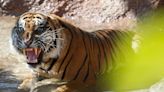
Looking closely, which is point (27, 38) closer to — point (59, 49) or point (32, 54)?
point (32, 54)

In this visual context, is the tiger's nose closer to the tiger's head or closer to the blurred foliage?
the tiger's head

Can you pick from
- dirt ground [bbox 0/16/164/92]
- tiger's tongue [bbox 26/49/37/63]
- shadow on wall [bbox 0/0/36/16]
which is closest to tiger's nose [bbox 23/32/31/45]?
tiger's tongue [bbox 26/49/37/63]

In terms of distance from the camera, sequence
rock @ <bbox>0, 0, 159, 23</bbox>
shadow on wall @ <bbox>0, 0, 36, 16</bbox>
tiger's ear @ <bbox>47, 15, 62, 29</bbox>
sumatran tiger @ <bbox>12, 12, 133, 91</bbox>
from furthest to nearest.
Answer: shadow on wall @ <bbox>0, 0, 36, 16</bbox>, rock @ <bbox>0, 0, 159, 23</bbox>, tiger's ear @ <bbox>47, 15, 62, 29</bbox>, sumatran tiger @ <bbox>12, 12, 133, 91</bbox>

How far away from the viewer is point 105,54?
4.52 metres

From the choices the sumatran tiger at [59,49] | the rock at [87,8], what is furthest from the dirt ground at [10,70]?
the rock at [87,8]

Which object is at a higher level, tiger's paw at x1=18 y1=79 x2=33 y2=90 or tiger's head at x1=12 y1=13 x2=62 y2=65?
tiger's head at x1=12 y1=13 x2=62 y2=65

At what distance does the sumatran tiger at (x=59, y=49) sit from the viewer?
3715mm

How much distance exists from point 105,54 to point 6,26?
2.41 m

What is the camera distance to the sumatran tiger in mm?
3715

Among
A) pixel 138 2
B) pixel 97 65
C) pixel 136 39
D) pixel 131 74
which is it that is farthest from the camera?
pixel 138 2

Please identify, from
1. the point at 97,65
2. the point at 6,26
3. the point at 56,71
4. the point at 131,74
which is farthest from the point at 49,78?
the point at 6,26

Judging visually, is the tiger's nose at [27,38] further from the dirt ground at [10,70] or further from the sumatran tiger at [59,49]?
the dirt ground at [10,70]

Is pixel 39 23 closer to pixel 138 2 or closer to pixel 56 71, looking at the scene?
pixel 56 71

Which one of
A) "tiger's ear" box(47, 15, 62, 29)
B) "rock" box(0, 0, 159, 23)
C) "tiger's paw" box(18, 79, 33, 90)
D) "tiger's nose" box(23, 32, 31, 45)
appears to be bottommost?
"tiger's paw" box(18, 79, 33, 90)
